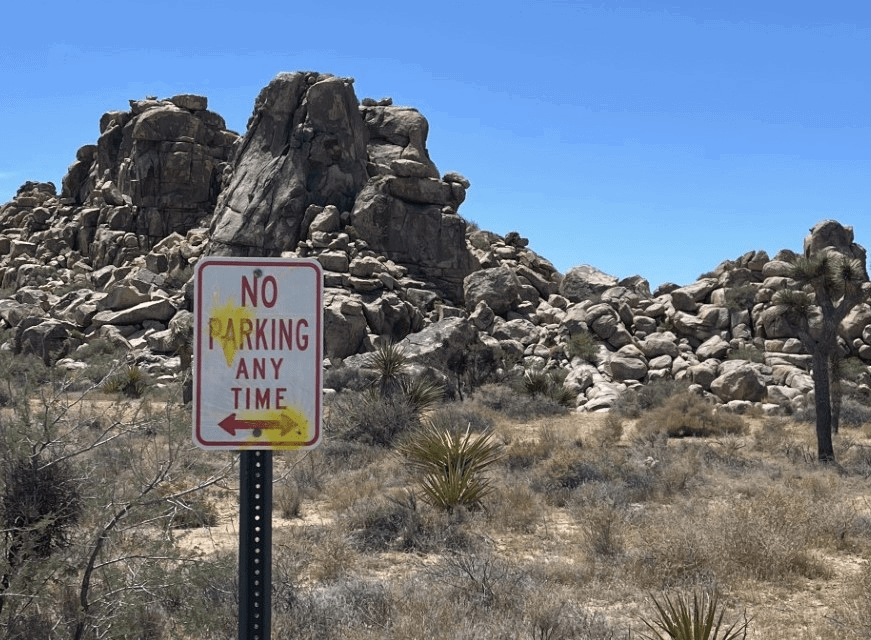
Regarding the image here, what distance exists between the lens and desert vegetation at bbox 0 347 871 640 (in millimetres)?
5305

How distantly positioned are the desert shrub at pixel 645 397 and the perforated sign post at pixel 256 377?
21.2 m

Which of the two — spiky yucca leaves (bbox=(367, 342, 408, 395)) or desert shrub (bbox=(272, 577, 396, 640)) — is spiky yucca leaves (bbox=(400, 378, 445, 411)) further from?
desert shrub (bbox=(272, 577, 396, 640))

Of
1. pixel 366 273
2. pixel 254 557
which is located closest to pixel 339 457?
pixel 254 557

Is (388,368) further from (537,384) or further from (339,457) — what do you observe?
(339,457)

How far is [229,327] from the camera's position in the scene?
2.59m

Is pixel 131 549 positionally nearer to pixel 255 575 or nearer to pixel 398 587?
pixel 398 587

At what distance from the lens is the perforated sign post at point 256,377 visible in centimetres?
256

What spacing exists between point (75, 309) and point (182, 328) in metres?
10.1

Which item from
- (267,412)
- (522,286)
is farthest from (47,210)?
(267,412)

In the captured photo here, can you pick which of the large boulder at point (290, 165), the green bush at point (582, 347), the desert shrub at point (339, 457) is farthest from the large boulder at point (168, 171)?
the desert shrub at point (339, 457)

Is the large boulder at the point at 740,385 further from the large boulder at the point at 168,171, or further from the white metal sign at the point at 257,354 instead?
the large boulder at the point at 168,171

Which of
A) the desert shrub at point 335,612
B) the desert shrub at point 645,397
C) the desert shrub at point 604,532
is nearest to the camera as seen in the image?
the desert shrub at point 335,612

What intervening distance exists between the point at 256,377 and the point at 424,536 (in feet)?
21.9

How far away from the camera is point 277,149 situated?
39.6 meters
